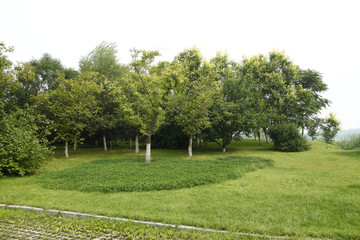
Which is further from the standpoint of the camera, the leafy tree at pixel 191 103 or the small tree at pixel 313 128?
the small tree at pixel 313 128

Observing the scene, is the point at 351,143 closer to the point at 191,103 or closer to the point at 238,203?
the point at 191,103

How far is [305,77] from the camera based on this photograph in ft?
102

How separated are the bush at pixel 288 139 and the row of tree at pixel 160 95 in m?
2.42

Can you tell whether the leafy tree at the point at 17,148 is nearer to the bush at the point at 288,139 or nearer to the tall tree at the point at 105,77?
the tall tree at the point at 105,77

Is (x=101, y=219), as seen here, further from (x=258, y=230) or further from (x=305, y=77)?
(x=305, y=77)

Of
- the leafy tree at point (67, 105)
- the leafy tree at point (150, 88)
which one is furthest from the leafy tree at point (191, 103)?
the leafy tree at point (67, 105)

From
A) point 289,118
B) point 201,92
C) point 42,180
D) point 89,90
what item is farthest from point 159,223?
point 289,118

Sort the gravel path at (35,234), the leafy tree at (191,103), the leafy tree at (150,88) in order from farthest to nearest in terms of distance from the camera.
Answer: the leafy tree at (191,103) → the leafy tree at (150,88) → the gravel path at (35,234)

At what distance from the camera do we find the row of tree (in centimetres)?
1648

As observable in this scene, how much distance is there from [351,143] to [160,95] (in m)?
27.6

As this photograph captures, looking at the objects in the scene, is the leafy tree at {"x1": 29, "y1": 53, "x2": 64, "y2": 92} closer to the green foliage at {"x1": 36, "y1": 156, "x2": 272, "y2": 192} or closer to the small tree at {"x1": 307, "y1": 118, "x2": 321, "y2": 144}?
the green foliage at {"x1": 36, "y1": 156, "x2": 272, "y2": 192}

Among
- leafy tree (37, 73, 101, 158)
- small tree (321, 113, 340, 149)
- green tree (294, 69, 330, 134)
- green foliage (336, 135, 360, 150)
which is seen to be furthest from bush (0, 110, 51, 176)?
green foliage (336, 135, 360, 150)

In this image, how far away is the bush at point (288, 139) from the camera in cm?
2333

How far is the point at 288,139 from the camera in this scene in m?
23.8
